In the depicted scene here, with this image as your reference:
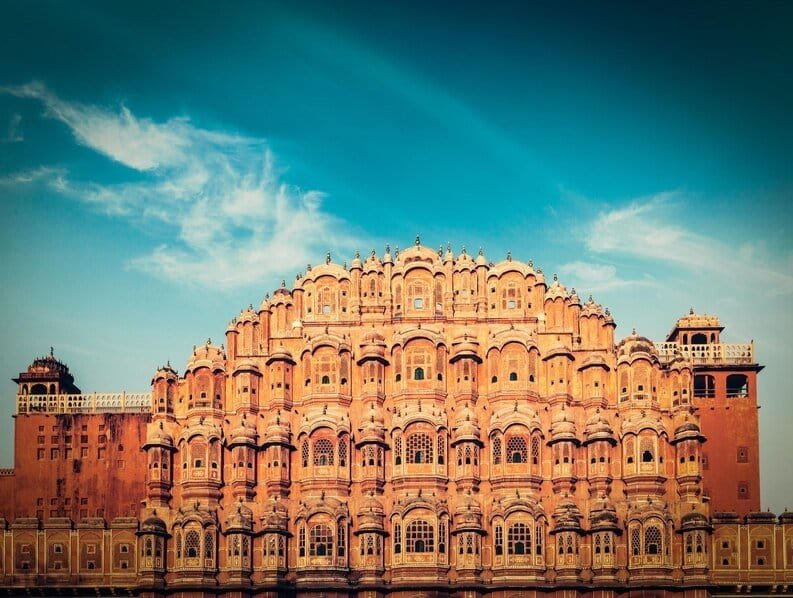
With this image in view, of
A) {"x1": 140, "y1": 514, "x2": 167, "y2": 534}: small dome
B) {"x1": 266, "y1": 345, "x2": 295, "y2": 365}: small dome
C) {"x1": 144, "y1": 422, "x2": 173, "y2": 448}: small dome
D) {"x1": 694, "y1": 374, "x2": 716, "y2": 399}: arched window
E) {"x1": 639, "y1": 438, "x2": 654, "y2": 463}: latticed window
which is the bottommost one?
{"x1": 140, "y1": 514, "x2": 167, "y2": 534}: small dome

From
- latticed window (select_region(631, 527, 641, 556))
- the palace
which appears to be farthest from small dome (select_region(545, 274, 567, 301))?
latticed window (select_region(631, 527, 641, 556))

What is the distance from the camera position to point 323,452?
7894cm

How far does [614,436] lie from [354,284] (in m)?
18.0

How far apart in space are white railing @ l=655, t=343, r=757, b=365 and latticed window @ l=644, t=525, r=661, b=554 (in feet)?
41.9

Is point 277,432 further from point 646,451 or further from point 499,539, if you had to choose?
point 646,451

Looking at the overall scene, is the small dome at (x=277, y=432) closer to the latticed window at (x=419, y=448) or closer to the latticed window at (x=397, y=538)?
the latticed window at (x=419, y=448)

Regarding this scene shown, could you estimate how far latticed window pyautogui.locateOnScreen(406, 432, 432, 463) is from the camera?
78500mm

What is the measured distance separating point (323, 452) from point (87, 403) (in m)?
18.0

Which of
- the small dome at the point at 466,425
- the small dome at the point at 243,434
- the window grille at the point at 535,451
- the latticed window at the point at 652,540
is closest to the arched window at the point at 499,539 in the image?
the window grille at the point at 535,451

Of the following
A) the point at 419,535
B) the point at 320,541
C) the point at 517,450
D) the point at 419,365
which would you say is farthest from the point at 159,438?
the point at 517,450

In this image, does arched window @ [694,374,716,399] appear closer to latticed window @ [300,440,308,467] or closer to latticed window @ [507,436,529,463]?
latticed window @ [507,436,529,463]

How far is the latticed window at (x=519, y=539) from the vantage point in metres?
76.7

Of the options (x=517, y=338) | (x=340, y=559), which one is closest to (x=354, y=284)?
(x=517, y=338)

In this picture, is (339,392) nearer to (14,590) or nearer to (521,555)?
(521,555)
